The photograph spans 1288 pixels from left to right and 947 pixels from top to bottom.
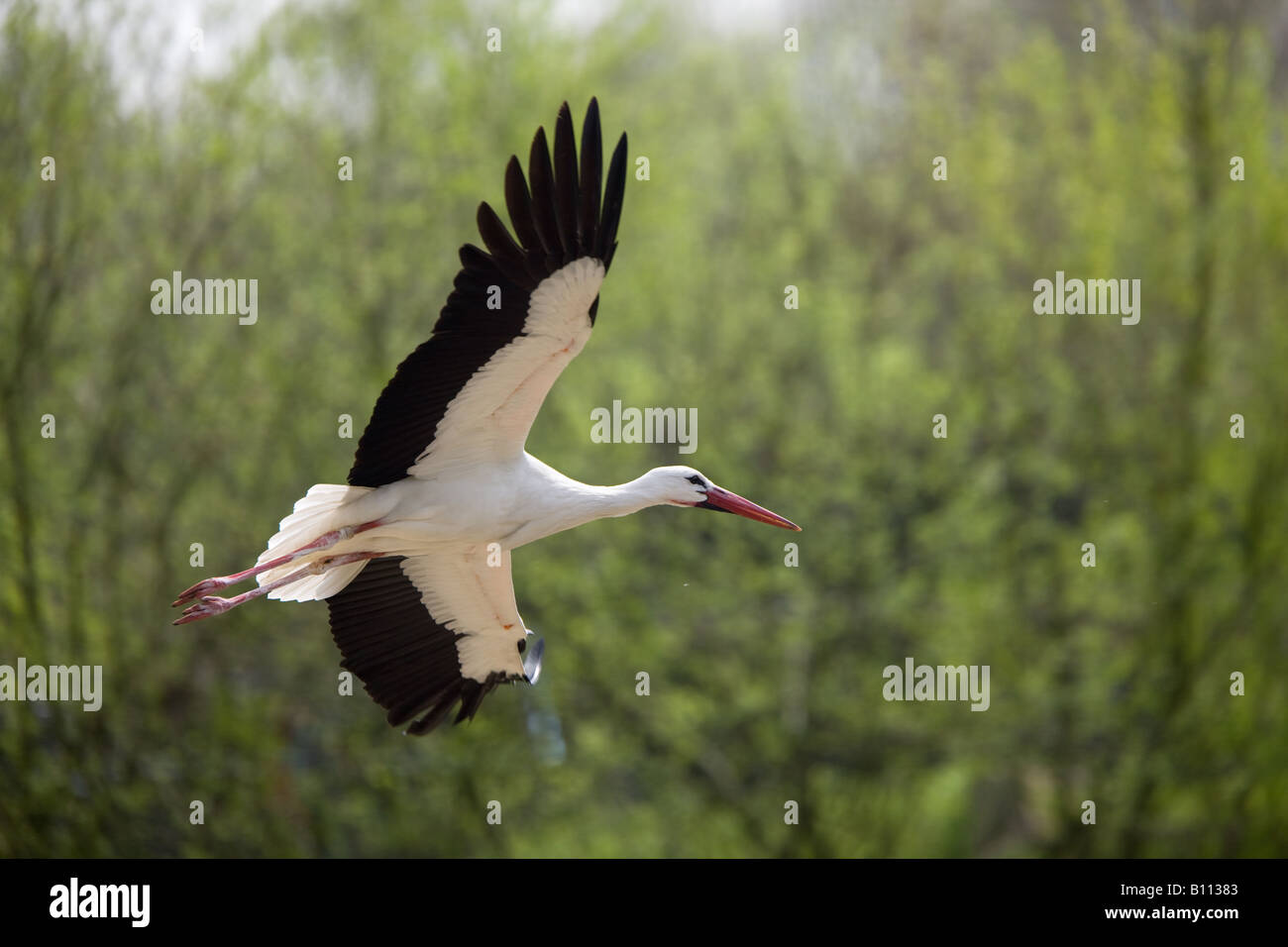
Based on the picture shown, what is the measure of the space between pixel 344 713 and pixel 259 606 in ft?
5.95

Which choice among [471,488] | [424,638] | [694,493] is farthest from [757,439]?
[471,488]

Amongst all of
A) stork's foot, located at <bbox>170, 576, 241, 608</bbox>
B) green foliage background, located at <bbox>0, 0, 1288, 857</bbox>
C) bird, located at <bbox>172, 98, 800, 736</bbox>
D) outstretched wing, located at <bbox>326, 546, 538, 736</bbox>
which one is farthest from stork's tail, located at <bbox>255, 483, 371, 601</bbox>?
green foliage background, located at <bbox>0, 0, 1288, 857</bbox>

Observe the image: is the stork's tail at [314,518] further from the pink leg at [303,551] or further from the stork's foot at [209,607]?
the stork's foot at [209,607]

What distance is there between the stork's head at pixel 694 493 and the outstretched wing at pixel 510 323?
783mm

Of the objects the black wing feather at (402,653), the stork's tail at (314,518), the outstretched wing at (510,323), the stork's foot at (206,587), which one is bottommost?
the black wing feather at (402,653)

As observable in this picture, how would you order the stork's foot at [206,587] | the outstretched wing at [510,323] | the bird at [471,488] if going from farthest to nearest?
the stork's foot at [206,587]
the bird at [471,488]
the outstretched wing at [510,323]

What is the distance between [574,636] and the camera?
18.2 m

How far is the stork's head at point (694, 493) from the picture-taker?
746 cm

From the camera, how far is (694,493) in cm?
756

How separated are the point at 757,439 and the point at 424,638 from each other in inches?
414

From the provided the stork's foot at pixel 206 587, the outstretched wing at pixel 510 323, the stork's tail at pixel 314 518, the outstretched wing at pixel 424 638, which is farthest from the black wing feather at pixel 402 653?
the outstretched wing at pixel 510 323

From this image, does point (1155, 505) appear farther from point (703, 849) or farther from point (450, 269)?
point (450, 269)

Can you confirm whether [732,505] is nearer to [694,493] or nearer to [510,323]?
[694,493]

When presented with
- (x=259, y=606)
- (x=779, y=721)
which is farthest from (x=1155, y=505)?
(x=259, y=606)
